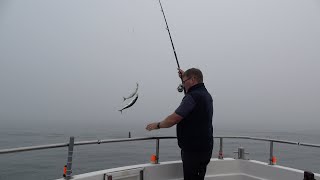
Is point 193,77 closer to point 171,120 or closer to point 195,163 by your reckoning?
point 171,120

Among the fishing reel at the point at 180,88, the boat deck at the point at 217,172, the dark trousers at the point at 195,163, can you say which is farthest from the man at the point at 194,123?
the boat deck at the point at 217,172

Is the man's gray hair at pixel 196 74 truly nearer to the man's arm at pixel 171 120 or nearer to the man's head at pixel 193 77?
the man's head at pixel 193 77

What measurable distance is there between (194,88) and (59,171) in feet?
46.2

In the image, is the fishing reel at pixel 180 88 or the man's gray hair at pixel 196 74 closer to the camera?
the man's gray hair at pixel 196 74

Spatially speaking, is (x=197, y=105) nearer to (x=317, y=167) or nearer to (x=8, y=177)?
(x=8, y=177)

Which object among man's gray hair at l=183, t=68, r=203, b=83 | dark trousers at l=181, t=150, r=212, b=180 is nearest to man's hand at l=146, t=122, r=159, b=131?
dark trousers at l=181, t=150, r=212, b=180

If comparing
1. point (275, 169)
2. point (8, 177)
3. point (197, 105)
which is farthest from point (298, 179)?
point (8, 177)

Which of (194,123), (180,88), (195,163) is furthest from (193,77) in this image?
(195,163)

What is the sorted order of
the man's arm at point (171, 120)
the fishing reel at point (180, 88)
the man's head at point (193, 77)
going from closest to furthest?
the man's arm at point (171, 120), the man's head at point (193, 77), the fishing reel at point (180, 88)

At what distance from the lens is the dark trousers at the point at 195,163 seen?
11.1 feet

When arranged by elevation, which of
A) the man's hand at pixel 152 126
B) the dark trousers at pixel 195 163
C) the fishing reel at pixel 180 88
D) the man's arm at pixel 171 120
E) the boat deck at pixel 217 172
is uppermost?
the fishing reel at pixel 180 88

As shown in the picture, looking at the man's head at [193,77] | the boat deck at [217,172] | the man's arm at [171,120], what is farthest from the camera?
the boat deck at [217,172]

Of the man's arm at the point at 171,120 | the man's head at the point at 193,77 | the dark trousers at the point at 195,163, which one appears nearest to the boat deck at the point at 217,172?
the dark trousers at the point at 195,163

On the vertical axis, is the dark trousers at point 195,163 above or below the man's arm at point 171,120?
below
